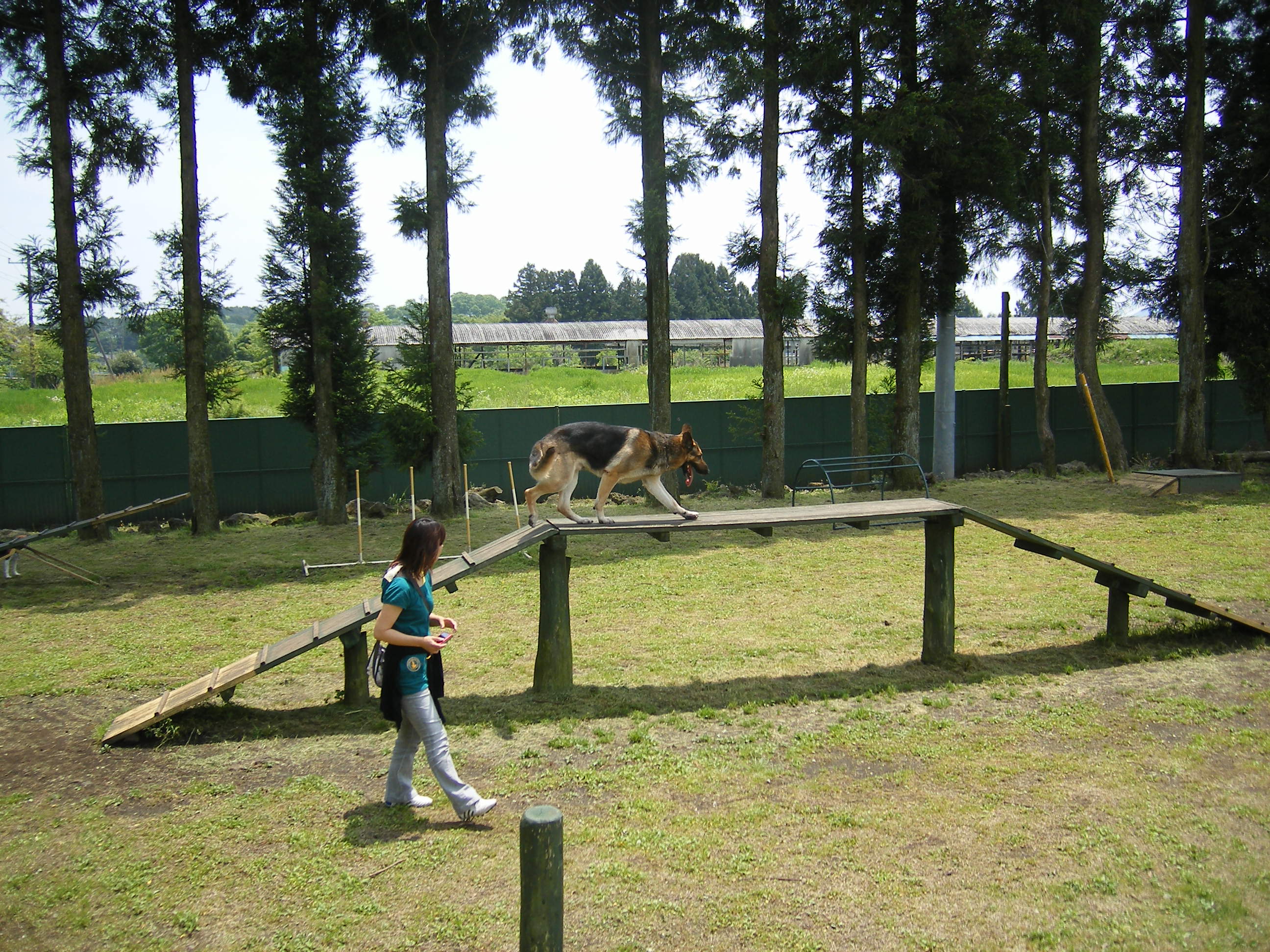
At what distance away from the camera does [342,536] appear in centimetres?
1652

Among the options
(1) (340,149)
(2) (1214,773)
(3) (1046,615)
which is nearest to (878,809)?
(2) (1214,773)

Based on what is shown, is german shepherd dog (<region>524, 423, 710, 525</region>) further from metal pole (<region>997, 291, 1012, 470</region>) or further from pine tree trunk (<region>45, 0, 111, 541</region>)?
metal pole (<region>997, 291, 1012, 470</region>)

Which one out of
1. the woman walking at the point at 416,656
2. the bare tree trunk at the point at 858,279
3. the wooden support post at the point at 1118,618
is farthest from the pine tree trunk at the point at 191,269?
the wooden support post at the point at 1118,618

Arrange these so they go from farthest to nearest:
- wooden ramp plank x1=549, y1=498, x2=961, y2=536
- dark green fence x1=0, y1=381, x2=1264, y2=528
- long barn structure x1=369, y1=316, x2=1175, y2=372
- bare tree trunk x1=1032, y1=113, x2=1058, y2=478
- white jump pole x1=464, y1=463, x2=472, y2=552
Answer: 1. long barn structure x1=369, y1=316, x2=1175, y2=372
2. bare tree trunk x1=1032, y1=113, x2=1058, y2=478
3. dark green fence x1=0, y1=381, x2=1264, y2=528
4. white jump pole x1=464, y1=463, x2=472, y2=552
5. wooden ramp plank x1=549, y1=498, x2=961, y2=536

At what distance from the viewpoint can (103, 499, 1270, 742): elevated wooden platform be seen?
6.58 meters

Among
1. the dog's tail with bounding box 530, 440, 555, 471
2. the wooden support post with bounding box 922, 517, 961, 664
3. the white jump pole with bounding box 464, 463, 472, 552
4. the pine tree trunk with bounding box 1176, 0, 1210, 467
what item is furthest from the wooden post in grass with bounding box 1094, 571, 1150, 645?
the pine tree trunk with bounding box 1176, 0, 1210, 467

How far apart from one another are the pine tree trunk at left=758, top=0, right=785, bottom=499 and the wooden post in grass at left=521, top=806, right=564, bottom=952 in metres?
15.1

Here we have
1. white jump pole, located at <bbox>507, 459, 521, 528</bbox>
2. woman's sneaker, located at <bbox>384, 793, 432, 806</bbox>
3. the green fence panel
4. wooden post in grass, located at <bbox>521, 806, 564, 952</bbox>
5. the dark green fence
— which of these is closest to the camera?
wooden post in grass, located at <bbox>521, 806, 564, 952</bbox>

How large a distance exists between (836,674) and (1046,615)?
10.0ft

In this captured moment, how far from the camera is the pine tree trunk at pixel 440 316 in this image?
17125 millimetres

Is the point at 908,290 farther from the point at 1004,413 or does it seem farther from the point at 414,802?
the point at 414,802

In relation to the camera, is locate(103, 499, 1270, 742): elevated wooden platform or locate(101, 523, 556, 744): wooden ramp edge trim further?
locate(103, 499, 1270, 742): elevated wooden platform

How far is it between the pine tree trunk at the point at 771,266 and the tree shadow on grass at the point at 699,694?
10.3 metres

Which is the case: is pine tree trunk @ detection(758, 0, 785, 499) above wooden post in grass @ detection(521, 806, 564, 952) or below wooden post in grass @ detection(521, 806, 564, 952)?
above
